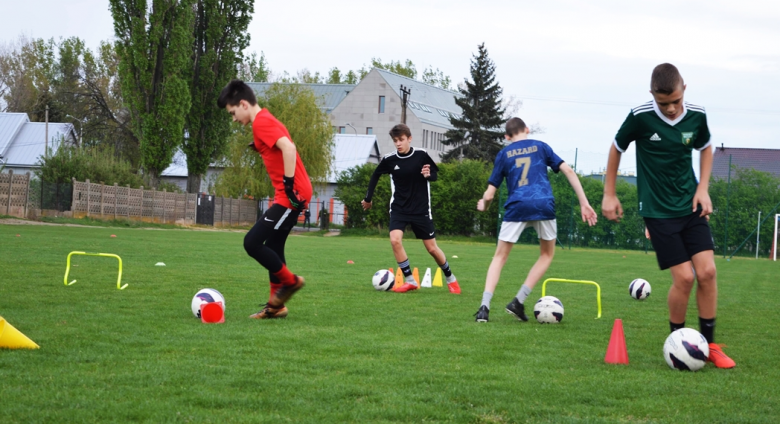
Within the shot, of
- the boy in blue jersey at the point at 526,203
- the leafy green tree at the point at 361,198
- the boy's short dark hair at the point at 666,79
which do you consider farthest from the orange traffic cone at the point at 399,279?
the leafy green tree at the point at 361,198

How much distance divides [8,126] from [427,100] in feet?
129

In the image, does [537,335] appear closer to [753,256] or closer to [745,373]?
[745,373]

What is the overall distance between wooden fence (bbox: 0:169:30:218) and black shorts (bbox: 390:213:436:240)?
25.6 meters

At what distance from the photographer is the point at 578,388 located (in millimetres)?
4238

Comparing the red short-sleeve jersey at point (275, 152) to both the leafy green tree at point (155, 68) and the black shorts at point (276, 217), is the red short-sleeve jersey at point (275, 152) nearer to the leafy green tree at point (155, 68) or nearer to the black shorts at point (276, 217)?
the black shorts at point (276, 217)

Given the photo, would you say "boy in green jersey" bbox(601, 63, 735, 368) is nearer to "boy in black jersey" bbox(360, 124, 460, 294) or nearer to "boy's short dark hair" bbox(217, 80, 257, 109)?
"boy's short dark hair" bbox(217, 80, 257, 109)

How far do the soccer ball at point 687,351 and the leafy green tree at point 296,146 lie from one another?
42.4 metres

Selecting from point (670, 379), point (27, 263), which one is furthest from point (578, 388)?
point (27, 263)

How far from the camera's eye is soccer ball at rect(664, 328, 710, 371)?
4840 millimetres

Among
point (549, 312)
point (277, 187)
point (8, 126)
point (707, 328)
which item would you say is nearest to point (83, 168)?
point (8, 126)

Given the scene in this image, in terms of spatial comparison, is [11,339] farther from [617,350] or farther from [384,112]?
[384,112]

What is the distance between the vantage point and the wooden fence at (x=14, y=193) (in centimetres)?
3091

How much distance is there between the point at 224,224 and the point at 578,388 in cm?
4148

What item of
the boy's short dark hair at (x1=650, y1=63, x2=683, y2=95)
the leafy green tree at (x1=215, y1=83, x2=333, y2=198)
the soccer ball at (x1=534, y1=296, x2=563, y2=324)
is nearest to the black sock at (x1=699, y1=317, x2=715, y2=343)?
the boy's short dark hair at (x1=650, y1=63, x2=683, y2=95)
